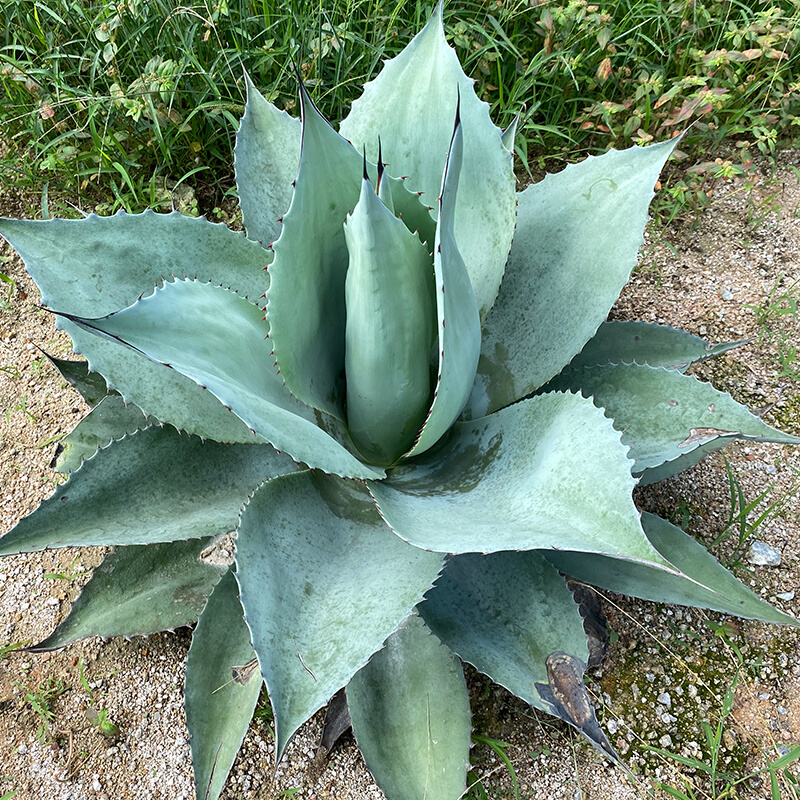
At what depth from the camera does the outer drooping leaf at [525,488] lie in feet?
2.85

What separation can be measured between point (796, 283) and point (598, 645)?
1263 millimetres

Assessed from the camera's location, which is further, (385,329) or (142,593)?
(142,593)

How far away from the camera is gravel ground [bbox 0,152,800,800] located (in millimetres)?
1360

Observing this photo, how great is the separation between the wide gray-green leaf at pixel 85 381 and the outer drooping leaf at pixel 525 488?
2.01 feet

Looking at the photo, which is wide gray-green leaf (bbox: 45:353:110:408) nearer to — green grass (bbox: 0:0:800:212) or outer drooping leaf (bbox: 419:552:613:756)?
outer drooping leaf (bbox: 419:552:613:756)

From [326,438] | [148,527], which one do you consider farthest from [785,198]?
[148,527]

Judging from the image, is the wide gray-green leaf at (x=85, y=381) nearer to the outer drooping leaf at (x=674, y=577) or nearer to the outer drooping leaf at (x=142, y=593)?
the outer drooping leaf at (x=142, y=593)

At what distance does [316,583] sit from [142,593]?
0.42 m

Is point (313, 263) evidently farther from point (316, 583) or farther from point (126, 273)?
point (316, 583)

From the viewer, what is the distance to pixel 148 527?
3.85ft

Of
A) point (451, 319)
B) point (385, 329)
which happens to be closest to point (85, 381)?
point (385, 329)

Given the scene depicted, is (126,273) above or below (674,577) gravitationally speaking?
above

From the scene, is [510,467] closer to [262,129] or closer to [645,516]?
[645,516]

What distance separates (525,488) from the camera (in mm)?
1025
